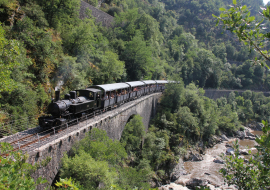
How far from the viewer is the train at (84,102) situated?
14.4 m

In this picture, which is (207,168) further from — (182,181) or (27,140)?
(27,140)

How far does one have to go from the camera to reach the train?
14.4 metres

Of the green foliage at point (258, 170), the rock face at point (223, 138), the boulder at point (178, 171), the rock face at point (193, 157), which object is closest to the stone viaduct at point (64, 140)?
the green foliage at point (258, 170)

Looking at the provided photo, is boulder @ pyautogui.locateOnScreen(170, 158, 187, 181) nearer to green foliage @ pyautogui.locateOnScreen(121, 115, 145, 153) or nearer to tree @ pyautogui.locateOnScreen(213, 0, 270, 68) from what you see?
green foliage @ pyautogui.locateOnScreen(121, 115, 145, 153)

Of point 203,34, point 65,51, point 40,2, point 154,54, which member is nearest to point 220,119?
point 154,54

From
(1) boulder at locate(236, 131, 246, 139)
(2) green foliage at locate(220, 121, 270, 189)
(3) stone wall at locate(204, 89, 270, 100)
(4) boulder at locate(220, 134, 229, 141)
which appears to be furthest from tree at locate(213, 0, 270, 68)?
(3) stone wall at locate(204, 89, 270, 100)

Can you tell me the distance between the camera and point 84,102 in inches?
675

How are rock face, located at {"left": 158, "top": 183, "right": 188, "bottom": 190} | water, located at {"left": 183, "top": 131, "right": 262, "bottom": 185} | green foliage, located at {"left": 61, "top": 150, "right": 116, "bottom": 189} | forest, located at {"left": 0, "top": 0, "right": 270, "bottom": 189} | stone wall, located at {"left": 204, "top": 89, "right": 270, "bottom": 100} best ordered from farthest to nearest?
stone wall, located at {"left": 204, "top": 89, "right": 270, "bottom": 100} < water, located at {"left": 183, "top": 131, "right": 262, "bottom": 185} < rock face, located at {"left": 158, "top": 183, "right": 188, "bottom": 190} < forest, located at {"left": 0, "top": 0, "right": 270, "bottom": 189} < green foliage, located at {"left": 61, "top": 150, "right": 116, "bottom": 189}

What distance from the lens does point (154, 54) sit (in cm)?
5334

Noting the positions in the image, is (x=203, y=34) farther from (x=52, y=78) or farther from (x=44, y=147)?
(x=44, y=147)

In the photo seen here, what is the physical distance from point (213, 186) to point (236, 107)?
4810cm

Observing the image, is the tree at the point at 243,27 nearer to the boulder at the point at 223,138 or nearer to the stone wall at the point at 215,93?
the boulder at the point at 223,138

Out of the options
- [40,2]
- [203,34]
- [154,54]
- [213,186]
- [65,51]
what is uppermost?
[203,34]

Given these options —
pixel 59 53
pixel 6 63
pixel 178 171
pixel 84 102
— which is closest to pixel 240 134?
pixel 178 171
